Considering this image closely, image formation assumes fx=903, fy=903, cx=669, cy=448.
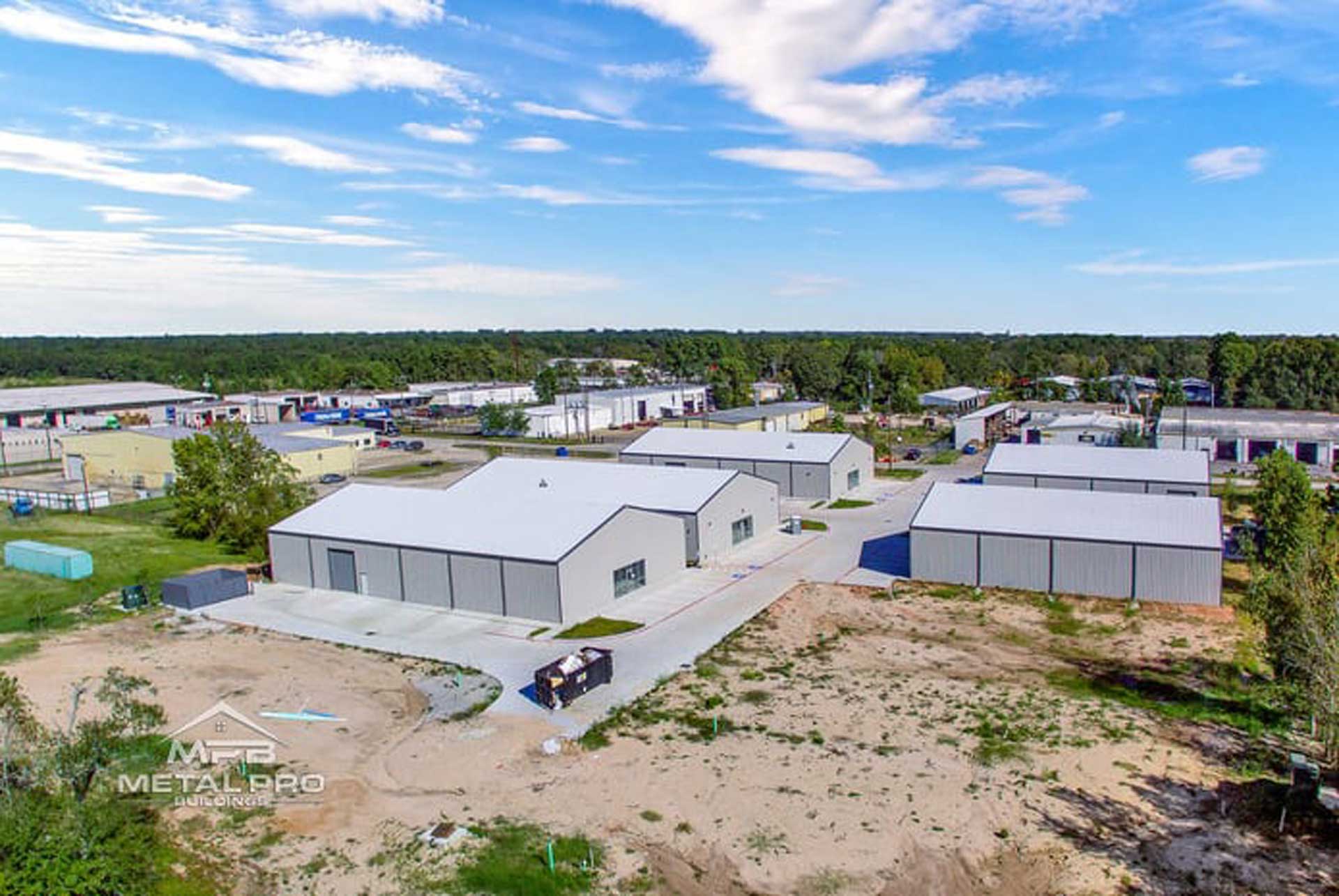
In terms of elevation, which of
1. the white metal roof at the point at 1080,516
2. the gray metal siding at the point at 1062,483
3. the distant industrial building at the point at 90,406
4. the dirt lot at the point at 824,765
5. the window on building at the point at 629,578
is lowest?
the dirt lot at the point at 824,765

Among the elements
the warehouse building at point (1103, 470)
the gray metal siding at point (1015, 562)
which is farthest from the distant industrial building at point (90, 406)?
the gray metal siding at point (1015, 562)

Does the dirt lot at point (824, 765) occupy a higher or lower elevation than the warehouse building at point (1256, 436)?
lower

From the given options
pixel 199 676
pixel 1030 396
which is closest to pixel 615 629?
pixel 199 676

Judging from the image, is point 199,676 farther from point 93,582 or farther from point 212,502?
point 212,502

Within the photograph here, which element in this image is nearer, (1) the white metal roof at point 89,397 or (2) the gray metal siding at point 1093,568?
(2) the gray metal siding at point 1093,568

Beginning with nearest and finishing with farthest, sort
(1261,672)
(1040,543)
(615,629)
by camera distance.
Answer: (1261,672)
(615,629)
(1040,543)

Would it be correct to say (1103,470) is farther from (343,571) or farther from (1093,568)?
(343,571)

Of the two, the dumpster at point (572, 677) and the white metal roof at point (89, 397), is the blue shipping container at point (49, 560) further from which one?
the white metal roof at point (89, 397)

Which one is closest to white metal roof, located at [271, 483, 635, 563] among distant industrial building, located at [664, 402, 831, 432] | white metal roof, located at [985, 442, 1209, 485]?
white metal roof, located at [985, 442, 1209, 485]
